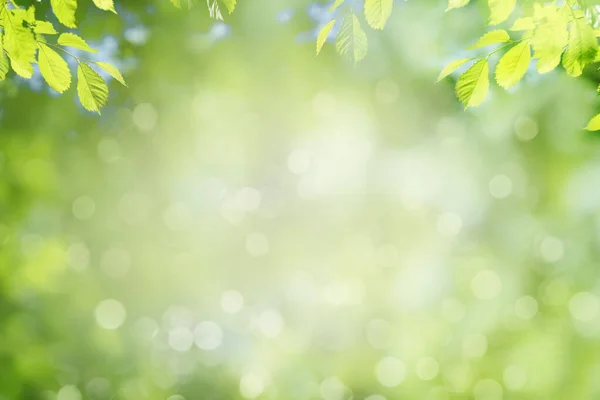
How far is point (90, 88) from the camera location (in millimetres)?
1790

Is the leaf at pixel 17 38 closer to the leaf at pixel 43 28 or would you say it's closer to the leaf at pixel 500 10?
the leaf at pixel 43 28

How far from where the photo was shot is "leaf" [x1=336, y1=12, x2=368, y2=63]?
185 cm

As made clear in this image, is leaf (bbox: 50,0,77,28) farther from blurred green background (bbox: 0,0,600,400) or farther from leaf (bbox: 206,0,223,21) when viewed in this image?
blurred green background (bbox: 0,0,600,400)

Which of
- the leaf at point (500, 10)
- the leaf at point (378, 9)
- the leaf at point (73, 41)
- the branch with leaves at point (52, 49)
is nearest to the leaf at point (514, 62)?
the leaf at point (500, 10)

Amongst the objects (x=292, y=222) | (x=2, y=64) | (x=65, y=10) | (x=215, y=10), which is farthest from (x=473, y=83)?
(x=292, y=222)

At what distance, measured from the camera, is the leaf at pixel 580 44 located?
1.74 m

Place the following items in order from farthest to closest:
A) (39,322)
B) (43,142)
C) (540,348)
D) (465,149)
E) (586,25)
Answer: (465,149), (540,348), (39,322), (43,142), (586,25)

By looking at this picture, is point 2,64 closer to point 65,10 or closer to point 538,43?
point 65,10

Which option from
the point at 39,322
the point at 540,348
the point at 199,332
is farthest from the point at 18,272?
the point at 540,348

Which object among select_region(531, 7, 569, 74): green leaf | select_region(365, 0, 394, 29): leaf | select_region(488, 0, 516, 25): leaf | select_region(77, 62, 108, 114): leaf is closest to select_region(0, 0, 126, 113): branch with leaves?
select_region(77, 62, 108, 114): leaf

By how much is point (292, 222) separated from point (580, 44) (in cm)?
906

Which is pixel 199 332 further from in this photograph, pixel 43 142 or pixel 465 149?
pixel 465 149

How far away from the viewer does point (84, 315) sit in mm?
8828

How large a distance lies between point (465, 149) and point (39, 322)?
775 centimetres
